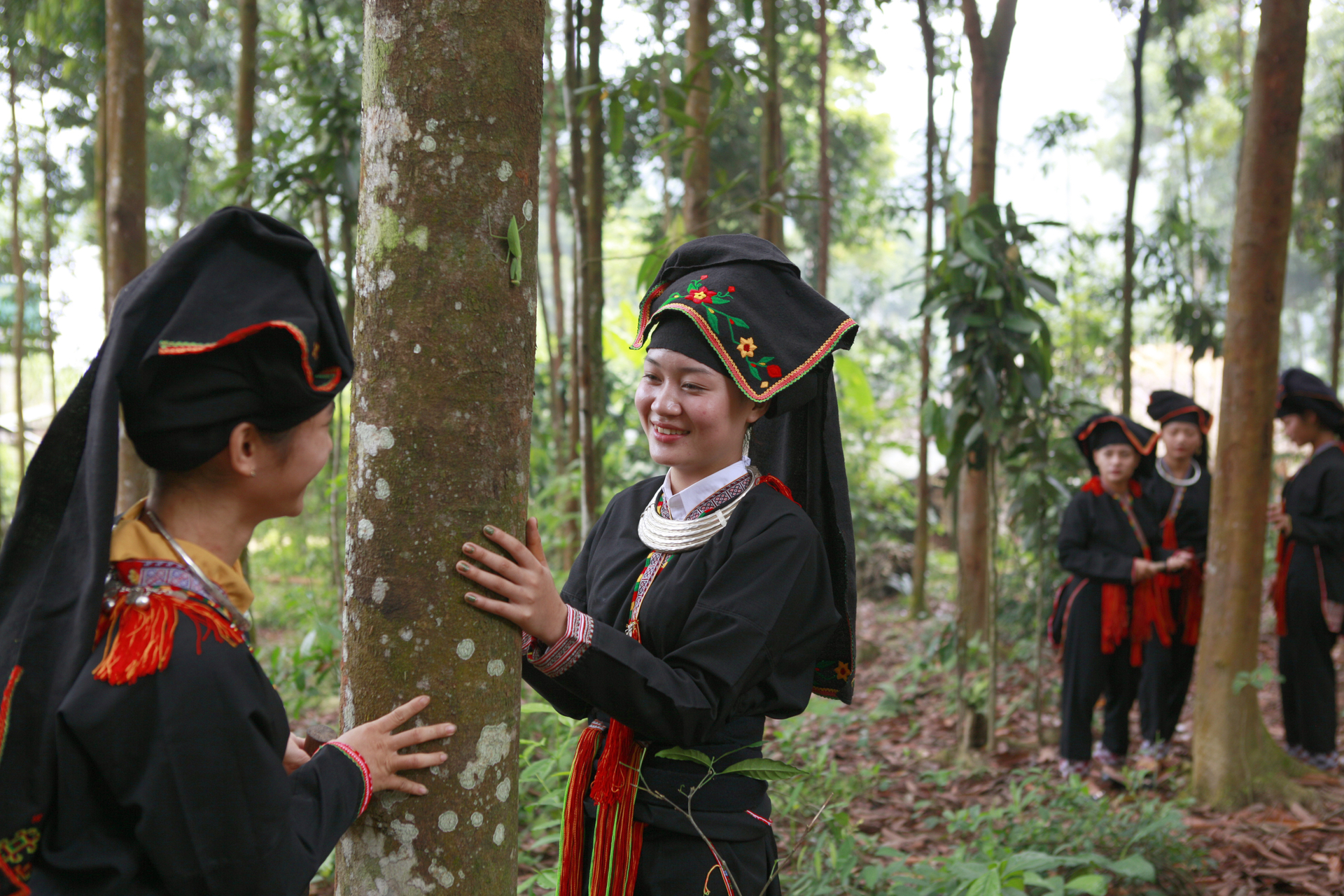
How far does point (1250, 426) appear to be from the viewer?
13.0 feet

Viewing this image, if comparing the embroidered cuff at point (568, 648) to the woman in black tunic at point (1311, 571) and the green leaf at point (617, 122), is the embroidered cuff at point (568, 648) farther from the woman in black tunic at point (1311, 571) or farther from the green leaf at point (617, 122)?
the woman in black tunic at point (1311, 571)

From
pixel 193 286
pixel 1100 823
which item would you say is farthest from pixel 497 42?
pixel 1100 823

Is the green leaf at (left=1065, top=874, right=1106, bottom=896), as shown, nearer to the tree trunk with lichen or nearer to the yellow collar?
the tree trunk with lichen

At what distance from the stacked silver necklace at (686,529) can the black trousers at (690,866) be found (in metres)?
0.53

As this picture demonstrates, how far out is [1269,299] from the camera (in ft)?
12.9

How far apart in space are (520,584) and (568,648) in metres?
0.14

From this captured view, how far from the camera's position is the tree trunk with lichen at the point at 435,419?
136cm

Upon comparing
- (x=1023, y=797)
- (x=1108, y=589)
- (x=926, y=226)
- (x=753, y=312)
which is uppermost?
(x=926, y=226)

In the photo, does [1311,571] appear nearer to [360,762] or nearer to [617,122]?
[617,122]

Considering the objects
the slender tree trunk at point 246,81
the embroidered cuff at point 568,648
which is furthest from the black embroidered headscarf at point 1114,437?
the slender tree trunk at point 246,81

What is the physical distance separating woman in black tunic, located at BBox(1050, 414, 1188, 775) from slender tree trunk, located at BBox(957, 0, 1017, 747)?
433 millimetres

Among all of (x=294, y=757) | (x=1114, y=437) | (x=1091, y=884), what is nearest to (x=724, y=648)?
(x=294, y=757)

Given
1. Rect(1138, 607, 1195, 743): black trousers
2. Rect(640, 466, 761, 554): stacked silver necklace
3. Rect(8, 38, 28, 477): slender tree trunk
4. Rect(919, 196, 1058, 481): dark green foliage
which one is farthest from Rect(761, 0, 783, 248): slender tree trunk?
Rect(8, 38, 28, 477): slender tree trunk

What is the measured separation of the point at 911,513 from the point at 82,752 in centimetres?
1084
